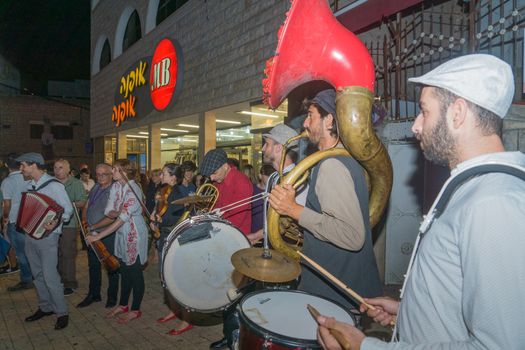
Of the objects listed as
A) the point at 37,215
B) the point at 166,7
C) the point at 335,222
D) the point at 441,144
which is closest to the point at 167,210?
the point at 37,215

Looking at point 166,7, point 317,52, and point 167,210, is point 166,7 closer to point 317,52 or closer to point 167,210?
point 167,210

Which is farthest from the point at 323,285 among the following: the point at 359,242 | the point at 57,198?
the point at 57,198

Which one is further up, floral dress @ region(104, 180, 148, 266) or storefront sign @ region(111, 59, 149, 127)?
storefront sign @ region(111, 59, 149, 127)

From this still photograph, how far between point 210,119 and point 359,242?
7.18m

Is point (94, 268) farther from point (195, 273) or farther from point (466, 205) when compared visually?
point (466, 205)

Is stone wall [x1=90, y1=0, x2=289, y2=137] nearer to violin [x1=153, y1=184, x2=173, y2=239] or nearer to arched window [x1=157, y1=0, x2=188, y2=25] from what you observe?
arched window [x1=157, y1=0, x2=188, y2=25]

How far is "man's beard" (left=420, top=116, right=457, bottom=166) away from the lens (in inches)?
47.8

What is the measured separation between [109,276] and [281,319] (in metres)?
3.47

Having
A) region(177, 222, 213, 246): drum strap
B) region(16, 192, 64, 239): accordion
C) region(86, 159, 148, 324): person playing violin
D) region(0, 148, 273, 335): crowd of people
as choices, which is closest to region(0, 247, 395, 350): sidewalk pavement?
region(0, 148, 273, 335): crowd of people

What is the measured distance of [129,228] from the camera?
13.7ft

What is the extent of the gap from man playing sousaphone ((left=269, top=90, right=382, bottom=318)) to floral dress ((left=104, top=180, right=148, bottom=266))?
2.57 metres

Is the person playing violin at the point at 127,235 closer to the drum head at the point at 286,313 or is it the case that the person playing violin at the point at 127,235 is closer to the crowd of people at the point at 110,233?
the crowd of people at the point at 110,233

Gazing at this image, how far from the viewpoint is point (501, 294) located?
932 millimetres

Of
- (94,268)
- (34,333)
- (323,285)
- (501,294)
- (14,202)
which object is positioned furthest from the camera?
(14,202)
